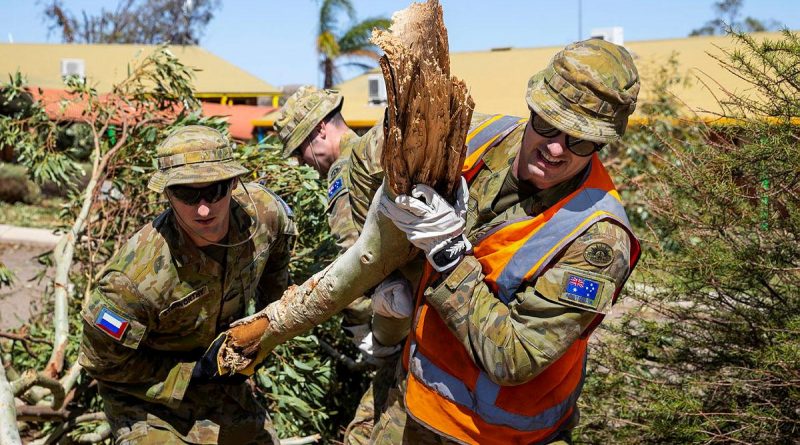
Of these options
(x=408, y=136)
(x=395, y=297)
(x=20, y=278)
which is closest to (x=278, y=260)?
(x=395, y=297)

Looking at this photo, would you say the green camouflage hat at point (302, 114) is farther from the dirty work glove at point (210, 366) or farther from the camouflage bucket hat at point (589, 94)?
the camouflage bucket hat at point (589, 94)

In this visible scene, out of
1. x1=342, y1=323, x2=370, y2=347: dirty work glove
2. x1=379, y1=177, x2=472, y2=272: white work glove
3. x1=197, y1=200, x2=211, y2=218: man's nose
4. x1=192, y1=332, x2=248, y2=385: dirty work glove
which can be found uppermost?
x1=379, y1=177, x2=472, y2=272: white work glove

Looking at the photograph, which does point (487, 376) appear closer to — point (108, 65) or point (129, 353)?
point (129, 353)

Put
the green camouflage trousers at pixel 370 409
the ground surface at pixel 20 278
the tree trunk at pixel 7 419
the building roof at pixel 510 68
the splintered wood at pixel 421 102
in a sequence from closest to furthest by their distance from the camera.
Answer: the splintered wood at pixel 421 102, the green camouflage trousers at pixel 370 409, the tree trunk at pixel 7 419, the ground surface at pixel 20 278, the building roof at pixel 510 68

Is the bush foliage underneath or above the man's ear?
underneath

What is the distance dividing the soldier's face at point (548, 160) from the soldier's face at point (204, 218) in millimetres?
1301

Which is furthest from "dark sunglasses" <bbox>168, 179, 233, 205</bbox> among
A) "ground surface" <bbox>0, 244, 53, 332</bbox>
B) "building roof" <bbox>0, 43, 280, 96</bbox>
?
"building roof" <bbox>0, 43, 280, 96</bbox>

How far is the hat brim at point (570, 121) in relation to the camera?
8.71 feet

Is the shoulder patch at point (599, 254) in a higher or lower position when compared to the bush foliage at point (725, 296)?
higher

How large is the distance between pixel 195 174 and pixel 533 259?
1.42m

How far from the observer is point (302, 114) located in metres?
4.52

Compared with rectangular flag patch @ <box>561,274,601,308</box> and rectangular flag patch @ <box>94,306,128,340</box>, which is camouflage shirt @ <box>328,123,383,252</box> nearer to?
rectangular flag patch @ <box>94,306,128,340</box>

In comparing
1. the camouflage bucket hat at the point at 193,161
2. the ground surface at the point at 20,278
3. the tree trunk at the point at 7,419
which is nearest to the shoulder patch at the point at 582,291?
the camouflage bucket hat at the point at 193,161

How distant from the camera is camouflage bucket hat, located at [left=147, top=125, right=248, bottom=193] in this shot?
342 centimetres
